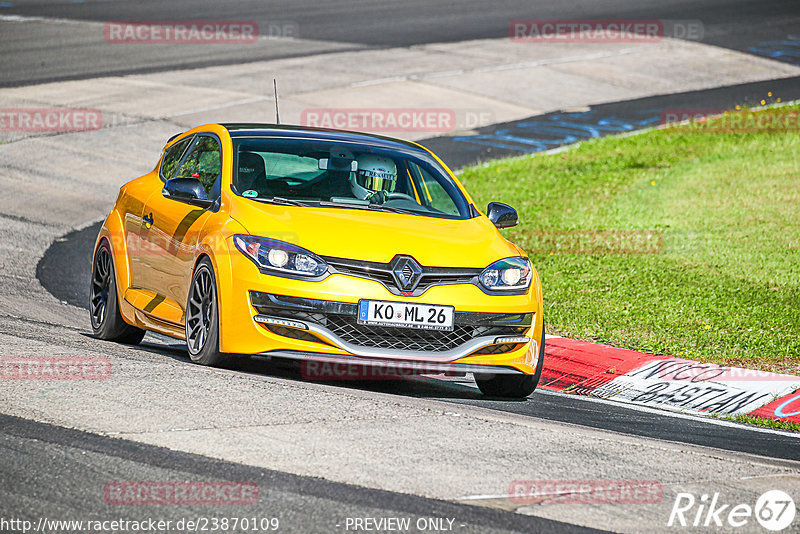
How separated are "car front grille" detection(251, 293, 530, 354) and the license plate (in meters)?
0.04

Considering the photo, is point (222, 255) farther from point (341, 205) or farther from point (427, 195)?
point (427, 195)

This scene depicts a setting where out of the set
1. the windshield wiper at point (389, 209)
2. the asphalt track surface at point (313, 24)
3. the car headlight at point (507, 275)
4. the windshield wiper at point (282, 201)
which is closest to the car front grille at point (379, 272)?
the car headlight at point (507, 275)

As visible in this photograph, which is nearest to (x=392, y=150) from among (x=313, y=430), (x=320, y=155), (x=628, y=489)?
(x=320, y=155)

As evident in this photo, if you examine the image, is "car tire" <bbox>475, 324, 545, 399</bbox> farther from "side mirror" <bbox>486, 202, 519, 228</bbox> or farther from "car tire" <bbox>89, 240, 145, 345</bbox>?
"car tire" <bbox>89, 240, 145, 345</bbox>

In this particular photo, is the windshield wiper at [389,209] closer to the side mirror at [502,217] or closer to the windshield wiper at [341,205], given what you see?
the windshield wiper at [341,205]

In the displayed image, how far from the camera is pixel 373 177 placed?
848cm

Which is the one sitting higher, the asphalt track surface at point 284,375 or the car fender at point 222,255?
the car fender at point 222,255

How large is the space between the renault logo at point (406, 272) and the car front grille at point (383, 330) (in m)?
0.27

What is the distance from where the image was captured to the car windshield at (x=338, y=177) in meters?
8.02

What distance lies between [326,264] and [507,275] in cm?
121

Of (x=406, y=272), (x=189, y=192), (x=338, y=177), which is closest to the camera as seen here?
(x=406, y=272)

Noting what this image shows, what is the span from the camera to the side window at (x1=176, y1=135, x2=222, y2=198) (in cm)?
834

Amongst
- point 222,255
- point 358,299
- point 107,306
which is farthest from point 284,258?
point 107,306

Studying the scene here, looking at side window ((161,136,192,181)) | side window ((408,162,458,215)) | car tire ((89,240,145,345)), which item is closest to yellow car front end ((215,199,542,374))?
side window ((408,162,458,215))
